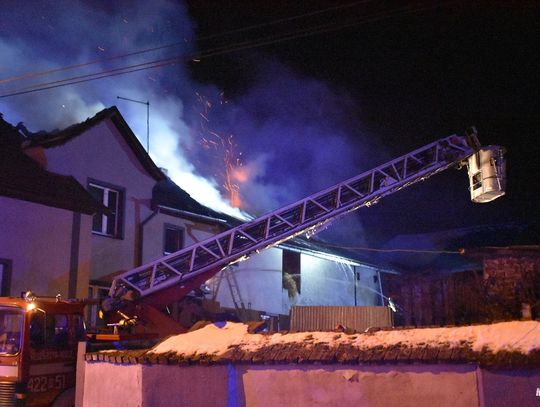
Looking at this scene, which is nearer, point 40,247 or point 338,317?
point 338,317

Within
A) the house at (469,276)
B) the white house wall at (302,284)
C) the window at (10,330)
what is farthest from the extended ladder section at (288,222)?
the white house wall at (302,284)

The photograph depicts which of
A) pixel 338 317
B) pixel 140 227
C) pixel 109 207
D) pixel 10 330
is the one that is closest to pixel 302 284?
pixel 140 227

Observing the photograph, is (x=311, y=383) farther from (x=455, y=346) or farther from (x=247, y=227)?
(x=247, y=227)

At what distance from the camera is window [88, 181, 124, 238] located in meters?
16.7

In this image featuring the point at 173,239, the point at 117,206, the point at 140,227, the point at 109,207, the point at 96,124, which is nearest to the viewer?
the point at 96,124

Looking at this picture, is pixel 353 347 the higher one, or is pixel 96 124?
pixel 96 124

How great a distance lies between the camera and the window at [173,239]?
62.9ft

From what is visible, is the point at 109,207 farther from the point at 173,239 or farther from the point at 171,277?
the point at 171,277

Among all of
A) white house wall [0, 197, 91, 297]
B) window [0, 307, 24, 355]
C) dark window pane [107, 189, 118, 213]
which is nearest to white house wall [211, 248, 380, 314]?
dark window pane [107, 189, 118, 213]

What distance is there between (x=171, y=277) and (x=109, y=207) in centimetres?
539

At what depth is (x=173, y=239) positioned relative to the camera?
→ 19.4 metres

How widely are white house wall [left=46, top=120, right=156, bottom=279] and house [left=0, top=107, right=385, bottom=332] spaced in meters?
0.03

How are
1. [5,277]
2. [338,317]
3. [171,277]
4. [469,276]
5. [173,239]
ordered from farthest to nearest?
[469,276] < [173,239] < [338,317] < [5,277] < [171,277]

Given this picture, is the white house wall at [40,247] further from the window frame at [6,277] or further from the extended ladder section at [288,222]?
the extended ladder section at [288,222]
